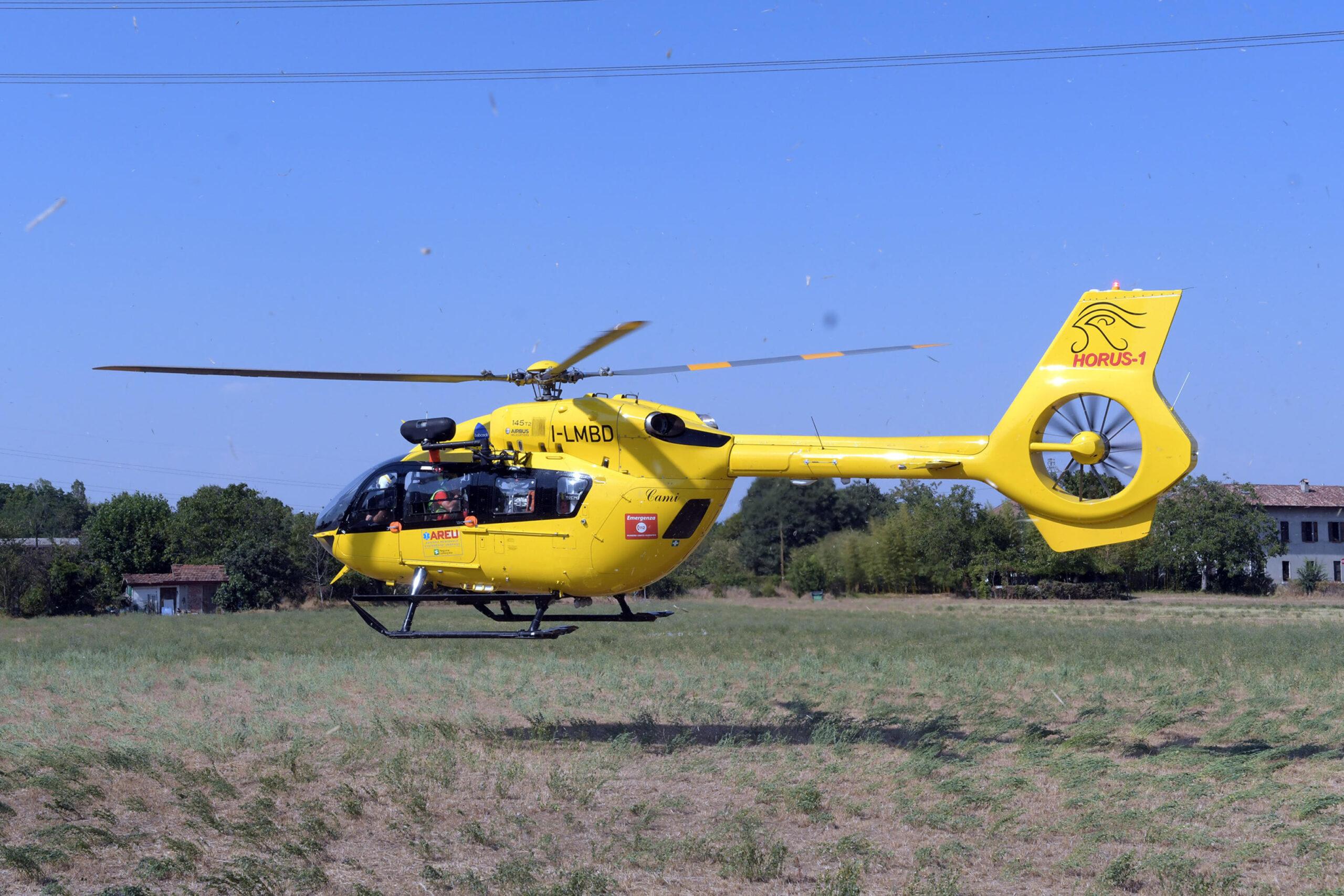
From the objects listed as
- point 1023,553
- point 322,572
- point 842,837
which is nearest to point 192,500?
point 322,572

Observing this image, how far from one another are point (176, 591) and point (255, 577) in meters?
10.5

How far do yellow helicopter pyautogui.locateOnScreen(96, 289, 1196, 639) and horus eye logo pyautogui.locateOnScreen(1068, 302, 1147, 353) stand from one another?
0.02 m

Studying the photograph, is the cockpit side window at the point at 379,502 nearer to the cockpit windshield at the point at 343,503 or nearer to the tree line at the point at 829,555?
the cockpit windshield at the point at 343,503

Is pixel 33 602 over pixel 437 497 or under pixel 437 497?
under

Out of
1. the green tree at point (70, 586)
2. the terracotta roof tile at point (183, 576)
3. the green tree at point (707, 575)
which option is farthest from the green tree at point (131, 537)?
the green tree at point (707, 575)

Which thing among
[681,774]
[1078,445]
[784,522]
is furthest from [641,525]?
[784,522]

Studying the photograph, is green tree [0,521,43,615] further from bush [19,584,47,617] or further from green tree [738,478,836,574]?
green tree [738,478,836,574]

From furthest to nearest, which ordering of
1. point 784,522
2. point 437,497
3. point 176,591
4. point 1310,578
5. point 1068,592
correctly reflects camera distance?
point 784,522 → point 176,591 → point 1310,578 → point 1068,592 → point 437,497

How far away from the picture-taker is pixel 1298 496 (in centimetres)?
8100

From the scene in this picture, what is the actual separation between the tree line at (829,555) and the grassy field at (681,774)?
3740cm

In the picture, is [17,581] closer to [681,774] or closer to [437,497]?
[437,497]

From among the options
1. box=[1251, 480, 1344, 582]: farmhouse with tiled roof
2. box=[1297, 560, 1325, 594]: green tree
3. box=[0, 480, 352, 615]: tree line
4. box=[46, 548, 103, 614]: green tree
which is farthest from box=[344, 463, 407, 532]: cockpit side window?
box=[1251, 480, 1344, 582]: farmhouse with tiled roof

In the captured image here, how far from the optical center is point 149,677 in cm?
2522

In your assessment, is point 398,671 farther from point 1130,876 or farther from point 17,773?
point 1130,876
